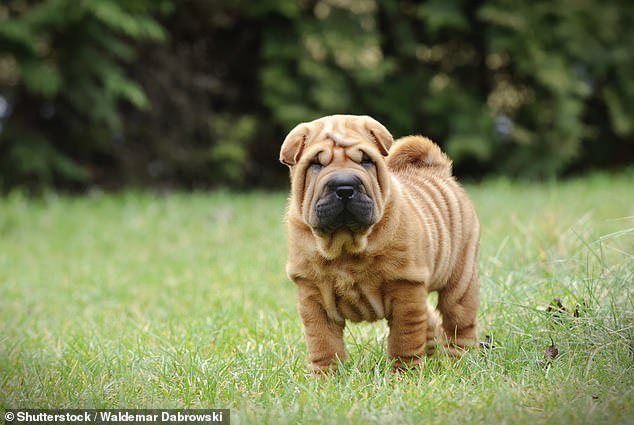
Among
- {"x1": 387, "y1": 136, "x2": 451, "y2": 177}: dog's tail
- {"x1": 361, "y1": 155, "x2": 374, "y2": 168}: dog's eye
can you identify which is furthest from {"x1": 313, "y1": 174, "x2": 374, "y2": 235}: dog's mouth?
{"x1": 387, "y1": 136, "x2": 451, "y2": 177}: dog's tail

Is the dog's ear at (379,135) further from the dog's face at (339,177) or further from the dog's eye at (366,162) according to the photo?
the dog's eye at (366,162)

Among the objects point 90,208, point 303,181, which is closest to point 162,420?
point 303,181

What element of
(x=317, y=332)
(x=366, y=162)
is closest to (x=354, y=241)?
(x=366, y=162)

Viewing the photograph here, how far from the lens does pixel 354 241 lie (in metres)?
3.43

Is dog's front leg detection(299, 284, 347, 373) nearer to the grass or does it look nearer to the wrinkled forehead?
the grass

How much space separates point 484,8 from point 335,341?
800cm

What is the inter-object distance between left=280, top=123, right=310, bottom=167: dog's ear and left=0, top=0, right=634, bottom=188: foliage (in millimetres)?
6654

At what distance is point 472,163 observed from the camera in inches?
465

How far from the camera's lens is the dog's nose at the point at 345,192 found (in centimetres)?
324

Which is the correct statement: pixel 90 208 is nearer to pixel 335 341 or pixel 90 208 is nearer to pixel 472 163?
pixel 472 163

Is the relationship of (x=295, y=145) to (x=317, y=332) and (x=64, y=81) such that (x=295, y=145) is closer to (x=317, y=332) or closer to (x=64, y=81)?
(x=317, y=332)

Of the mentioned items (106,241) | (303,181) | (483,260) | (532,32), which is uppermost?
(532,32)

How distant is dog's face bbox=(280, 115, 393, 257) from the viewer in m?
3.27

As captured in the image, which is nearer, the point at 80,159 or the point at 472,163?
the point at 80,159
